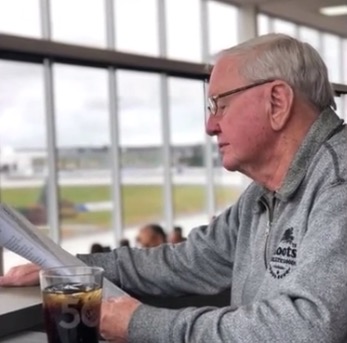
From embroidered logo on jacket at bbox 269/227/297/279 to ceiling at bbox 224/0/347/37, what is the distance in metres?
7.41

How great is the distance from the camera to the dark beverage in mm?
1007

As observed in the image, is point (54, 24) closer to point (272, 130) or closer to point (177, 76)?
point (177, 76)

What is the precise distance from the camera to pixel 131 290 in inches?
61.4

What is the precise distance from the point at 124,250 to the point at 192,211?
632cm

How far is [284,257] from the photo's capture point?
1187 millimetres

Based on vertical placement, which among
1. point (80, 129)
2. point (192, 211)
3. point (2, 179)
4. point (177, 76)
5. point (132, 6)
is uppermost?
point (132, 6)

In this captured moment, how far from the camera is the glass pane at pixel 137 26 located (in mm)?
6773

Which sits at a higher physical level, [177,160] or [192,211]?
[177,160]

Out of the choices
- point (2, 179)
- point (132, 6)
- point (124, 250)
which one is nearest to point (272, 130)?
point (124, 250)

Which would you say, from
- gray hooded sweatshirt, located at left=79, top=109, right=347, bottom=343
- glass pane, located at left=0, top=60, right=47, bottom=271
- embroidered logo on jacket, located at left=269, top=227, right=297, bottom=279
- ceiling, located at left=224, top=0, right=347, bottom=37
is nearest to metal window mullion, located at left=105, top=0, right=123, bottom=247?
glass pane, located at left=0, top=60, right=47, bottom=271

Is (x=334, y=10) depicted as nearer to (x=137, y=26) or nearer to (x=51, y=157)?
(x=137, y=26)

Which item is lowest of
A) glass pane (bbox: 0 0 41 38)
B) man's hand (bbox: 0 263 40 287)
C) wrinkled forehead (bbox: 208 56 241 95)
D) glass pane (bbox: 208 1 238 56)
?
man's hand (bbox: 0 263 40 287)

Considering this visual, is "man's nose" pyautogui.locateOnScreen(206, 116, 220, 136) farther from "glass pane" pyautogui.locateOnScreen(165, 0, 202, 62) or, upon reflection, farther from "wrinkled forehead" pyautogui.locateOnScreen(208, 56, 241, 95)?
"glass pane" pyautogui.locateOnScreen(165, 0, 202, 62)

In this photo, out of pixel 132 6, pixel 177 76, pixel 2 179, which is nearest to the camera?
pixel 2 179
